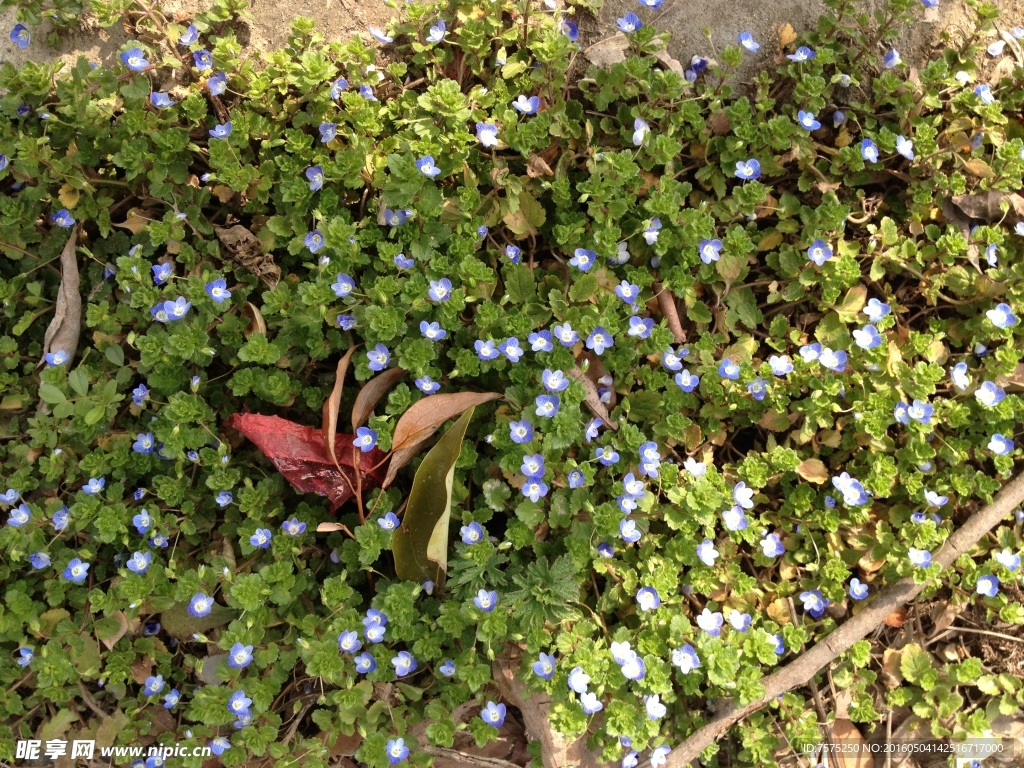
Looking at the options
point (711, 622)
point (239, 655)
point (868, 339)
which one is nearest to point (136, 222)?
point (239, 655)

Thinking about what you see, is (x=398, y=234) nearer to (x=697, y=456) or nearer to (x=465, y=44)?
(x=465, y=44)

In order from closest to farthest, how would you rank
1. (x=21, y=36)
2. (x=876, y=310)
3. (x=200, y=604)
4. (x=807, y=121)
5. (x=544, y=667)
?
1. (x=544, y=667)
2. (x=200, y=604)
3. (x=876, y=310)
4. (x=807, y=121)
5. (x=21, y=36)

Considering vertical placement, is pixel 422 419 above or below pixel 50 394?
above

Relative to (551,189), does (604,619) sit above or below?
below

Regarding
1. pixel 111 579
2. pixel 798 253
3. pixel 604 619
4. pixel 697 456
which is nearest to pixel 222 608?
pixel 111 579

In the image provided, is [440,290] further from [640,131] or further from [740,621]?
[740,621]

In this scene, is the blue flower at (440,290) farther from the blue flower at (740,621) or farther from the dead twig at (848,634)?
the dead twig at (848,634)
